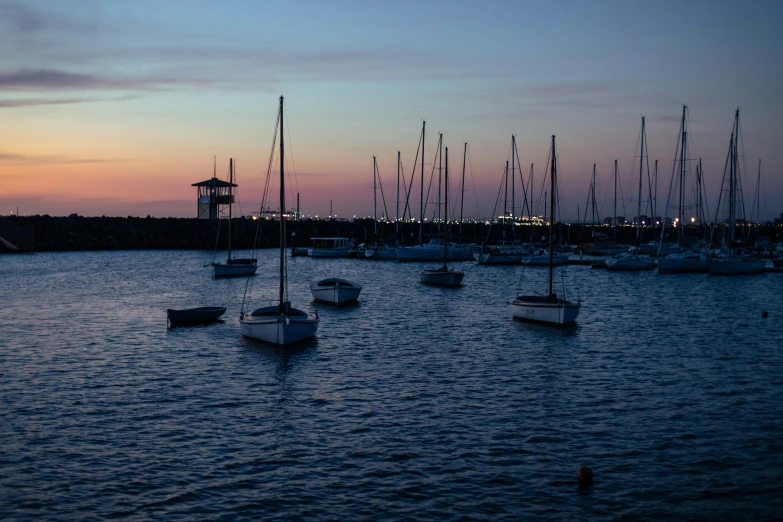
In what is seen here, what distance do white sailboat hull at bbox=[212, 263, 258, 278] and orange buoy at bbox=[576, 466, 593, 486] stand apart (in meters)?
61.1

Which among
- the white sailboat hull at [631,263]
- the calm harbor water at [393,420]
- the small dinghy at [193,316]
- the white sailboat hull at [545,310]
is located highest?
the white sailboat hull at [631,263]

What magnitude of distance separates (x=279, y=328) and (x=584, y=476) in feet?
60.8

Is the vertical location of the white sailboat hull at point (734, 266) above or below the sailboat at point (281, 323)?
above

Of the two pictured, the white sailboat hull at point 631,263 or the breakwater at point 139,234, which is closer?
the white sailboat hull at point 631,263

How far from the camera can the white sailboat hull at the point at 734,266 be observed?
3189 inches

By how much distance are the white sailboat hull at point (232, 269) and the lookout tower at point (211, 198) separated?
225ft

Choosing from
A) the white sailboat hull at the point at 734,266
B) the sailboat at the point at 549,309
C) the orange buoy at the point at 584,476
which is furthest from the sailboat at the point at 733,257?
the orange buoy at the point at 584,476

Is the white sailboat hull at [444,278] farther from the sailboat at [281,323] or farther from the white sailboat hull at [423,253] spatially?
the white sailboat hull at [423,253]

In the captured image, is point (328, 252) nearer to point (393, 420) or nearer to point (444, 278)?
point (444, 278)

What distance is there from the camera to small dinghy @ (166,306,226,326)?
40.7 m

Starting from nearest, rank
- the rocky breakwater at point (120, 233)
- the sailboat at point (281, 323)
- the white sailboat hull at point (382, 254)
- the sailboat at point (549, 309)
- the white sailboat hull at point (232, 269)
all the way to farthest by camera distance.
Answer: the sailboat at point (281, 323), the sailboat at point (549, 309), the white sailboat hull at point (232, 269), the white sailboat hull at point (382, 254), the rocky breakwater at point (120, 233)

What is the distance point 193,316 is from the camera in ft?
135

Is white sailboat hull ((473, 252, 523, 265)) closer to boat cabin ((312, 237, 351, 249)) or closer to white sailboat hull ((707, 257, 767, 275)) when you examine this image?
white sailboat hull ((707, 257, 767, 275))

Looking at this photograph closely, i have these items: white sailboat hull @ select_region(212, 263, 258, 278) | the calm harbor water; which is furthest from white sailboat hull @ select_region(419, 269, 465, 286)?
the calm harbor water
